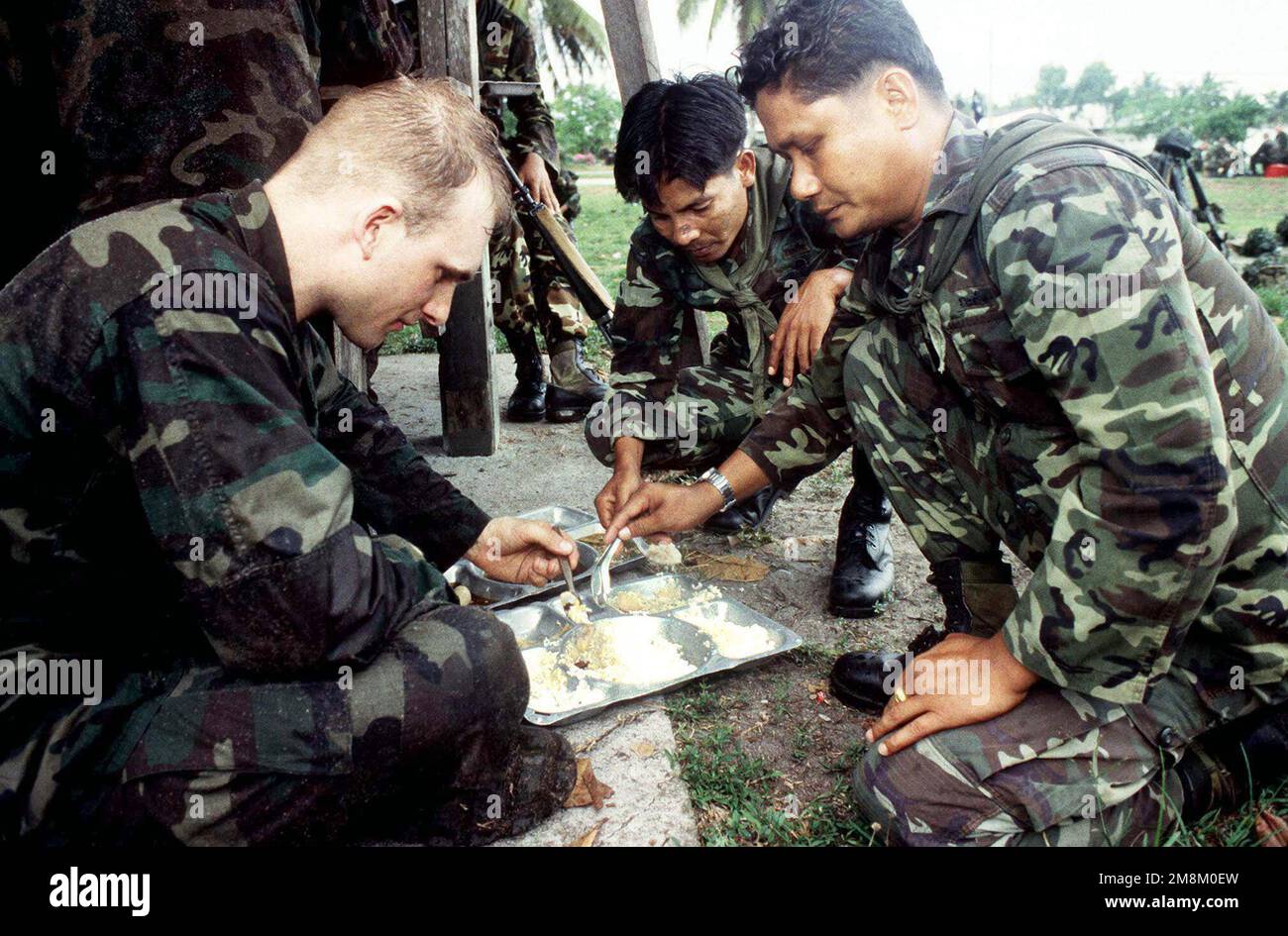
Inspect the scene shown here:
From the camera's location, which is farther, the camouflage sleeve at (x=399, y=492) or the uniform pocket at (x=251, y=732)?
the camouflage sleeve at (x=399, y=492)

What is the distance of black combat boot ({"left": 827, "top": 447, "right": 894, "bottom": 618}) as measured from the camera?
2.94 meters

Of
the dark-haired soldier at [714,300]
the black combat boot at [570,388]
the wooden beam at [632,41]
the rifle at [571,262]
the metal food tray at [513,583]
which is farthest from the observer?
the black combat boot at [570,388]

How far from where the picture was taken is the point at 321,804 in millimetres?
1702

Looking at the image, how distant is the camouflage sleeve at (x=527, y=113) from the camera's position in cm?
506

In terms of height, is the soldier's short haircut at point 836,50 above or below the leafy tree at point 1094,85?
above

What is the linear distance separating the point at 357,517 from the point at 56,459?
0.96 m

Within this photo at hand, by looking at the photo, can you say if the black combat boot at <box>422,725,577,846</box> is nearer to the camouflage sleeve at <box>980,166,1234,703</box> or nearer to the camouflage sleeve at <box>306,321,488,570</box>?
the camouflage sleeve at <box>306,321,488,570</box>

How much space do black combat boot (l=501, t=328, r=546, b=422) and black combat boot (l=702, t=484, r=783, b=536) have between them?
5.62ft

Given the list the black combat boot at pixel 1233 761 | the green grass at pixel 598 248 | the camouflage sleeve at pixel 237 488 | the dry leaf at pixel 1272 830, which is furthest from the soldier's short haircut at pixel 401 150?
the green grass at pixel 598 248

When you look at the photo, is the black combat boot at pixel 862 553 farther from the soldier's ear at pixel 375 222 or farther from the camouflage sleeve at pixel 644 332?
the soldier's ear at pixel 375 222

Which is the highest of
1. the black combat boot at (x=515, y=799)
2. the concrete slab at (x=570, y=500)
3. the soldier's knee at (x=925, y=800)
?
the soldier's knee at (x=925, y=800)

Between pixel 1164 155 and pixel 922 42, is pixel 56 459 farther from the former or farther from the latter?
pixel 1164 155

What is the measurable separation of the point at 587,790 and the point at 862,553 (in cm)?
133
